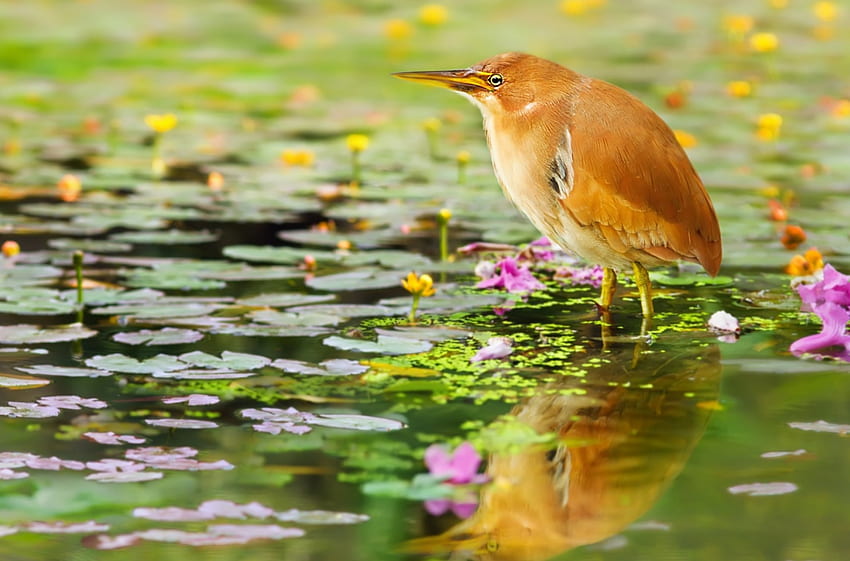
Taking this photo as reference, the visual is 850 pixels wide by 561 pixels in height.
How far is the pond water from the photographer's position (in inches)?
104

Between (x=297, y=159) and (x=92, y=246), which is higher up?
(x=297, y=159)

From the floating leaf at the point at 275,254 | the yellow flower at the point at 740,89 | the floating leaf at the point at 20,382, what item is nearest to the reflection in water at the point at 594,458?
the floating leaf at the point at 20,382

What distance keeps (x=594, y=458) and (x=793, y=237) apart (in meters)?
2.28

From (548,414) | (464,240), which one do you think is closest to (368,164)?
(464,240)

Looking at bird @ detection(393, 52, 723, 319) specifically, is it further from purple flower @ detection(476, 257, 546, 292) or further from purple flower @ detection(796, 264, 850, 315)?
purple flower @ detection(476, 257, 546, 292)

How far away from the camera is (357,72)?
9609mm

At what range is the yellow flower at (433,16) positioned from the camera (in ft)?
35.6

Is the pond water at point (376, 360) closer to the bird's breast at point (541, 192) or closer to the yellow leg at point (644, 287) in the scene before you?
the yellow leg at point (644, 287)

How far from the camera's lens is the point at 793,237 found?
16.2 feet

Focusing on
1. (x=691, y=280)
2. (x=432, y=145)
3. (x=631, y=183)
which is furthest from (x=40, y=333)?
(x=432, y=145)

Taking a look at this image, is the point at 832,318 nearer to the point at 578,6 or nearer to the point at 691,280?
the point at 691,280

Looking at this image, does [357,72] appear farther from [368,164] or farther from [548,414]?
[548,414]

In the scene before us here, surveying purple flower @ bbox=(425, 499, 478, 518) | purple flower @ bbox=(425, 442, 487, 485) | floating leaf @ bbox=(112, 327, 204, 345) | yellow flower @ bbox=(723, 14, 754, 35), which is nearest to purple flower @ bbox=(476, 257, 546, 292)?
floating leaf @ bbox=(112, 327, 204, 345)

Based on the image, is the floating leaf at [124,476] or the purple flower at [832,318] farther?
the purple flower at [832,318]
